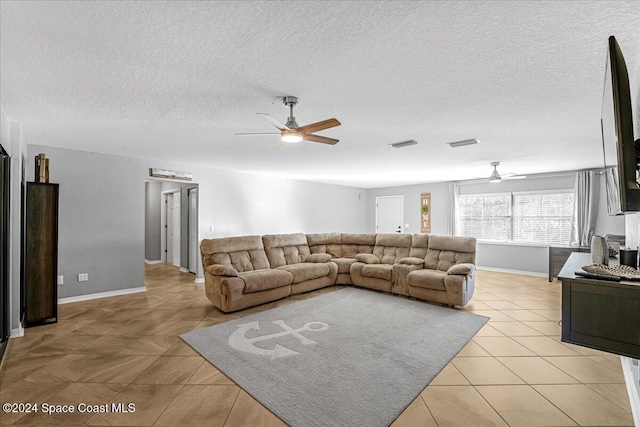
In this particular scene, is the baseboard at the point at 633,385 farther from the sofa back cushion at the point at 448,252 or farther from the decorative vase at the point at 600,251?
the sofa back cushion at the point at 448,252

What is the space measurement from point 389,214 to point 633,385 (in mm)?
7316

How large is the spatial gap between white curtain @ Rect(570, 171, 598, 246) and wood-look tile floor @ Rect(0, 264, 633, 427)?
3.25 metres

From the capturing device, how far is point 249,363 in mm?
2689

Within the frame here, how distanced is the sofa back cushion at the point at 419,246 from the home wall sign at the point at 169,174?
4592 mm

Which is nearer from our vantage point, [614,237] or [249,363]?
[249,363]

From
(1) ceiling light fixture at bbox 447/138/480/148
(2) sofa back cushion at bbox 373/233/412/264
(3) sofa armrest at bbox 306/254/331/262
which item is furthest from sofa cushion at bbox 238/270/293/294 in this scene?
(1) ceiling light fixture at bbox 447/138/480/148

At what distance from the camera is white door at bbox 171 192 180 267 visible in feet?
24.4

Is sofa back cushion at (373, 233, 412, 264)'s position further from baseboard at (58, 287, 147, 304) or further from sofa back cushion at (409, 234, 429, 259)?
baseboard at (58, 287, 147, 304)

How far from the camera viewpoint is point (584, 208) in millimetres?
6039

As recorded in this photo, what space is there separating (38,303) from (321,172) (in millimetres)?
5036

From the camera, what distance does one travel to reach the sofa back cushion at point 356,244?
6434 millimetres

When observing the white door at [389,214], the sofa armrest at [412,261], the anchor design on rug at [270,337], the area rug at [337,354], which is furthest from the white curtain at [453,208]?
the anchor design on rug at [270,337]

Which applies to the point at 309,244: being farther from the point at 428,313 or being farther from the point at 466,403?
the point at 466,403

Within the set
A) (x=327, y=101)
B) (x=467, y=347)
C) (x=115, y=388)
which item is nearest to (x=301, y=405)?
(x=115, y=388)
